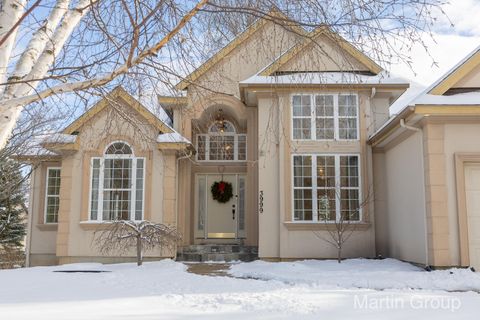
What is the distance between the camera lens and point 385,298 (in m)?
6.55

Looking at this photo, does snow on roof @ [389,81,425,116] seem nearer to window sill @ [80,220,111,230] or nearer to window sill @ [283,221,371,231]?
window sill @ [283,221,371,231]

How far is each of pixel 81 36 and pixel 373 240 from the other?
9535 millimetres

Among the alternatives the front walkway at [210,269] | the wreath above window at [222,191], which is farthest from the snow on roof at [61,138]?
the front walkway at [210,269]

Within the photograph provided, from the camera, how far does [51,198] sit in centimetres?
1413

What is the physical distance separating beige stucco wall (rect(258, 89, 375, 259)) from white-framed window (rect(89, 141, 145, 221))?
134 inches

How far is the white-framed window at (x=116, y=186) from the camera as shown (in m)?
12.9

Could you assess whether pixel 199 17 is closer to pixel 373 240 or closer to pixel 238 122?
pixel 373 240

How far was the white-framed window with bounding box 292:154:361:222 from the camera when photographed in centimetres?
1229

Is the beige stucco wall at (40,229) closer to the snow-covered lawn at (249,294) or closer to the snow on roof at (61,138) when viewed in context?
the snow on roof at (61,138)

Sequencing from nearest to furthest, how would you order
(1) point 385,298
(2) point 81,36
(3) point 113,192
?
1. (2) point 81,36
2. (1) point 385,298
3. (3) point 113,192

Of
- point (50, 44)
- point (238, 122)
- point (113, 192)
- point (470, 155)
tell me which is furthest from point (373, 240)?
point (50, 44)

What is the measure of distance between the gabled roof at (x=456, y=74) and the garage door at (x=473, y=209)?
1717 millimetres

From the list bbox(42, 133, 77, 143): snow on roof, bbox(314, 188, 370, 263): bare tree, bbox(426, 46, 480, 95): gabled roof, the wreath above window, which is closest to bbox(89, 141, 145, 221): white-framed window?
bbox(42, 133, 77, 143): snow on roof

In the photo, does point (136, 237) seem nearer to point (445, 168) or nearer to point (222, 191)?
point (222, 191)
